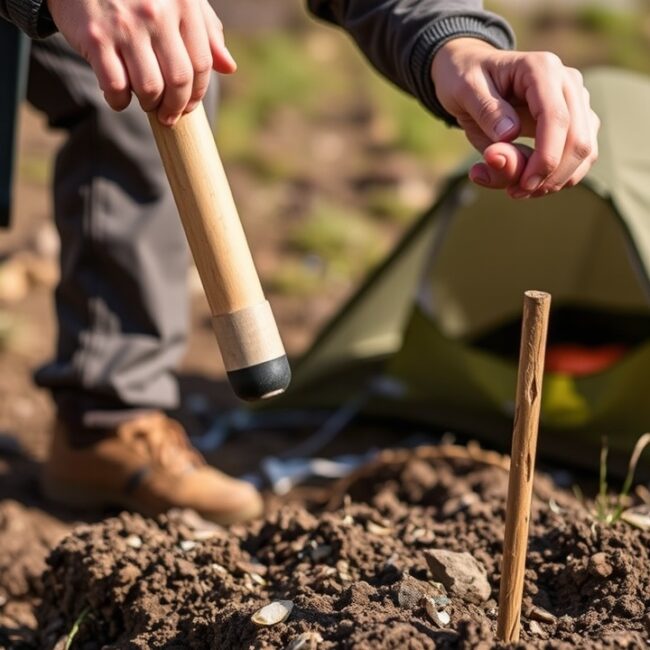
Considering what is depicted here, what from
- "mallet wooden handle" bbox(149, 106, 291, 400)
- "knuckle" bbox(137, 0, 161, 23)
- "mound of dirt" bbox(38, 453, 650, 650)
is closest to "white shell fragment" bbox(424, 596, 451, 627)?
"mound of dirt" bbox(38, 453, 650, 650)

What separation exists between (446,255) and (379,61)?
65.8 inches

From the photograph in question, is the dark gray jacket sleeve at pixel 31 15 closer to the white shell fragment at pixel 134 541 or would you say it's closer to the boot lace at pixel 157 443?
the white shell fragment at pixel 134 541

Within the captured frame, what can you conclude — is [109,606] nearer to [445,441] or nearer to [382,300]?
[445,441]

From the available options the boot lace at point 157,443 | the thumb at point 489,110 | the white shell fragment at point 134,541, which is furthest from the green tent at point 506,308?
the white shell fragment at point 134,541

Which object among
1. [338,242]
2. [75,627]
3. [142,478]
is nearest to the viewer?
[75,627]

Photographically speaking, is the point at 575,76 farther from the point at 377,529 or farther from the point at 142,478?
the point at 142,478

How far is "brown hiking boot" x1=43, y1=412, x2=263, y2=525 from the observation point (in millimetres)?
2707

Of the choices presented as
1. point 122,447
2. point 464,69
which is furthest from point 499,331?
point 464,69

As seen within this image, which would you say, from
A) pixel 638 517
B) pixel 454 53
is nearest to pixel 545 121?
pixel 454 53

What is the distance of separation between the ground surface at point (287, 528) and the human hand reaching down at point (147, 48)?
0.70 metres

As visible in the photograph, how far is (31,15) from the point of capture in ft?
5.12

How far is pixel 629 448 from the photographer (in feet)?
9.70

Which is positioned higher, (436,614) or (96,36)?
(96,36)

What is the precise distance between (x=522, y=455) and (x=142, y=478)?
144 centimetres
